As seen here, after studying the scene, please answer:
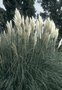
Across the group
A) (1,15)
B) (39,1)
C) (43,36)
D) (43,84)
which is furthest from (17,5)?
(43,84)

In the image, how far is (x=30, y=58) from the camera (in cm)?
682

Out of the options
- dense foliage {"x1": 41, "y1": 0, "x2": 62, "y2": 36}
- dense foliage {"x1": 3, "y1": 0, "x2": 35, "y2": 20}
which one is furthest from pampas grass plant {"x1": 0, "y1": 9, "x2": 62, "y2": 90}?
dense foliage {"x1": 41, "y1": 0, "x2": 62, "y2": 36}

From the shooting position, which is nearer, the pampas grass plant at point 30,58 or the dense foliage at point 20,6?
the pampas grass plant at point 30,58

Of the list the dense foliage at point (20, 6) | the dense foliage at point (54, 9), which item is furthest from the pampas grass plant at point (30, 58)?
the dense foliage at point (54, 9)

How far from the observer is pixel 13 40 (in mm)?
6988

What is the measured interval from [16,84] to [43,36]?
45.8 inches

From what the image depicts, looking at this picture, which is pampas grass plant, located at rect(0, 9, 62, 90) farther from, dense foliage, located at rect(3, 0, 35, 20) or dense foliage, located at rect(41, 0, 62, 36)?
dense foliage, located at rect(41, 0, 62, 36)

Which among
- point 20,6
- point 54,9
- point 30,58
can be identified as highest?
point 54,9

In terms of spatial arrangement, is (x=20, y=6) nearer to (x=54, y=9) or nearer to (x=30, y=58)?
(x=54, y=9)

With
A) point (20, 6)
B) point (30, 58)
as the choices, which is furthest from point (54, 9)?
point (30, 58)

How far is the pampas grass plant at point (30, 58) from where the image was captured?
6477 mm

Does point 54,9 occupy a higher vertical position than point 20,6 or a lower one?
higher

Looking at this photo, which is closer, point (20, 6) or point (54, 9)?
point (20, 6)

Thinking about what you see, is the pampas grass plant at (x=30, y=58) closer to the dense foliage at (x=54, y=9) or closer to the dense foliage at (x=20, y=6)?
the dense foliage at (x=20, y=6)
